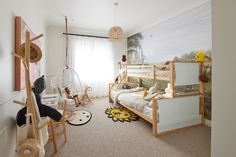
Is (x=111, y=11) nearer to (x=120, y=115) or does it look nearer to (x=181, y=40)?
(x=181, y=40)

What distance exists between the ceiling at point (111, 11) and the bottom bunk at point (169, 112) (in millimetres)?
2038

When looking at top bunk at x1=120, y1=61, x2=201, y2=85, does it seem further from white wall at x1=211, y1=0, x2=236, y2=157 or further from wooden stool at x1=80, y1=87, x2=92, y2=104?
wooden stool at x1=80, y1=87, x2=92, y2=104

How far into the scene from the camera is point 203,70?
2.96 metres

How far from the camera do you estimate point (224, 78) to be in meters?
0.88

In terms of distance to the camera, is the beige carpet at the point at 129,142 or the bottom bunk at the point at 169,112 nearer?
the beige carpet at the point at 129,142

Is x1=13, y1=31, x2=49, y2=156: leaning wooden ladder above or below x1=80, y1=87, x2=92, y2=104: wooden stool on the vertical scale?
above

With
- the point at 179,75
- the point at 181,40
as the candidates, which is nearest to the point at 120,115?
the point at 179,75

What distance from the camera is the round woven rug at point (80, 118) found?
3.17 meters

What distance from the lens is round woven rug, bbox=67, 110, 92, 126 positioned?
3169mm

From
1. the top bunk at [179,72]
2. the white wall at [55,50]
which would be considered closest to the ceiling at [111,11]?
the white wall at [55,50]

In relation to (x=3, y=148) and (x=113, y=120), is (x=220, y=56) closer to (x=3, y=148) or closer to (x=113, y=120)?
(x=3, y=148)

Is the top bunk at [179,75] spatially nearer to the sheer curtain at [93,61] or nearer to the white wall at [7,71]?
the white wall at [7,71]

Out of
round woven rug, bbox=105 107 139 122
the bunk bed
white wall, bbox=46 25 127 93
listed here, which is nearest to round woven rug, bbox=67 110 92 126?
round woven rug, bbox=105 107 139 122

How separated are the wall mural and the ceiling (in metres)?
0.21
